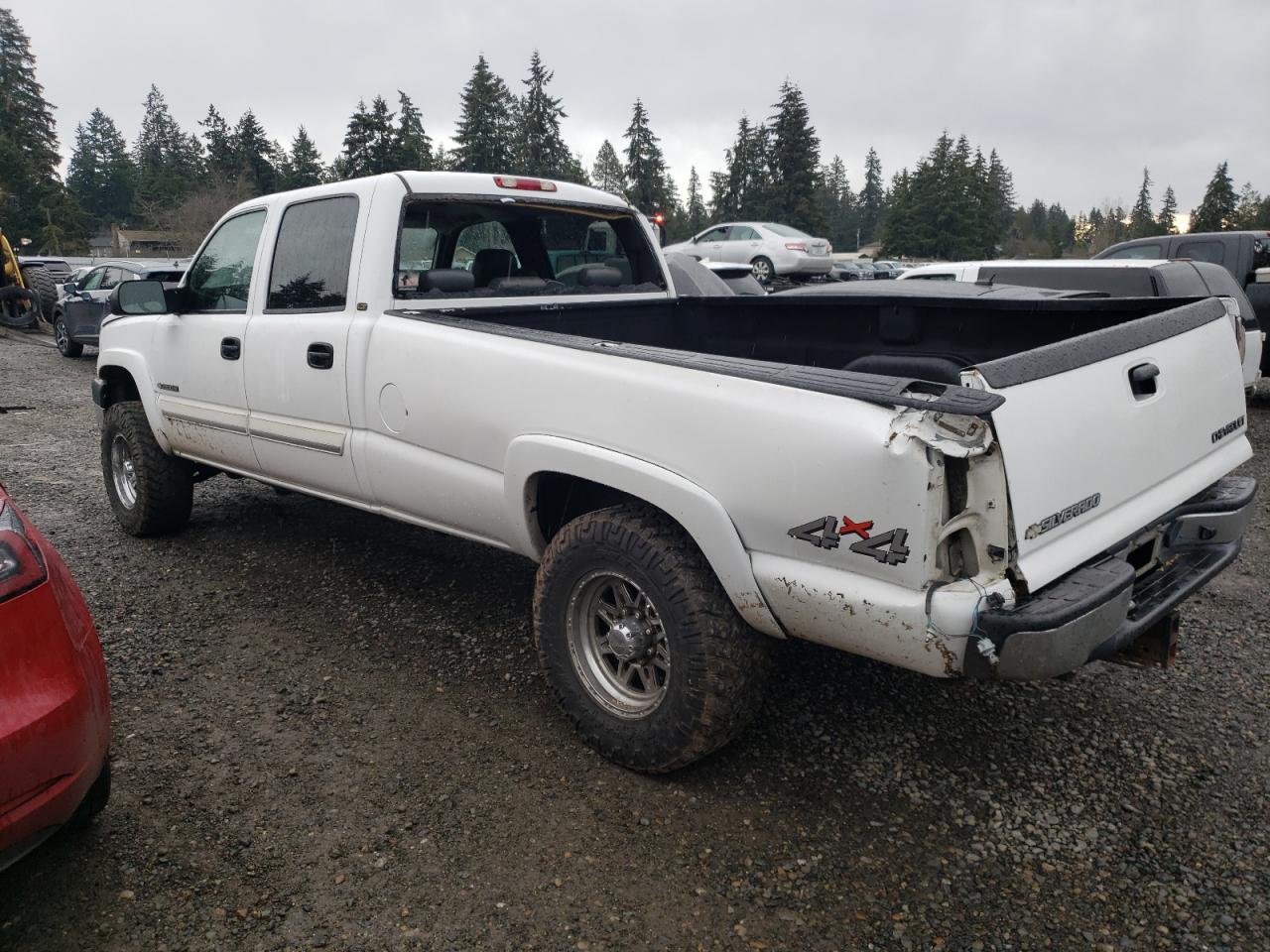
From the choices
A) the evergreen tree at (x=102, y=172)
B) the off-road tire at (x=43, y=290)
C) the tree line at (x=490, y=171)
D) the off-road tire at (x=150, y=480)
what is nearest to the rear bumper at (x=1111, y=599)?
the off-road tire at (x=150, y=480)

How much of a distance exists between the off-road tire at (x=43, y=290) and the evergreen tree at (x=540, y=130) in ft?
158

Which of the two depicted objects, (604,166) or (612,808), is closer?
(612,808)

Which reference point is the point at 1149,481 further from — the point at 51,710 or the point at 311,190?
the point at 311,190

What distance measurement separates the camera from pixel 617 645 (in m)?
2.92

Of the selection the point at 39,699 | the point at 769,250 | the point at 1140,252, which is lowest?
the point at 39,699

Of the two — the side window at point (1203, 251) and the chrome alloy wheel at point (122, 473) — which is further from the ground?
the side window at point (1203, 251)

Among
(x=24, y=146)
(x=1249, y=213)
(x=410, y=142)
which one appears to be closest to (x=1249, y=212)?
(x=1249, y=213)

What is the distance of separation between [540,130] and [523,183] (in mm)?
64950

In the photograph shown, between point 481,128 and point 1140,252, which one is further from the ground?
point 481,128

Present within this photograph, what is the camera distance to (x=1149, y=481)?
2.68m

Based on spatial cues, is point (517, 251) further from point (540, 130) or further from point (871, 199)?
point (871, 199)

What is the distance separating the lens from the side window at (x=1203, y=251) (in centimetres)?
1058

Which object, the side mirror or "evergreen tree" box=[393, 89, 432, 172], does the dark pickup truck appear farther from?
"evergreen tree" box=[393, 89, 432, 172]

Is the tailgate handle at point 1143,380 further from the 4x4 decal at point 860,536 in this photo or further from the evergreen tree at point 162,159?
the evergreen tree at point 162,159
